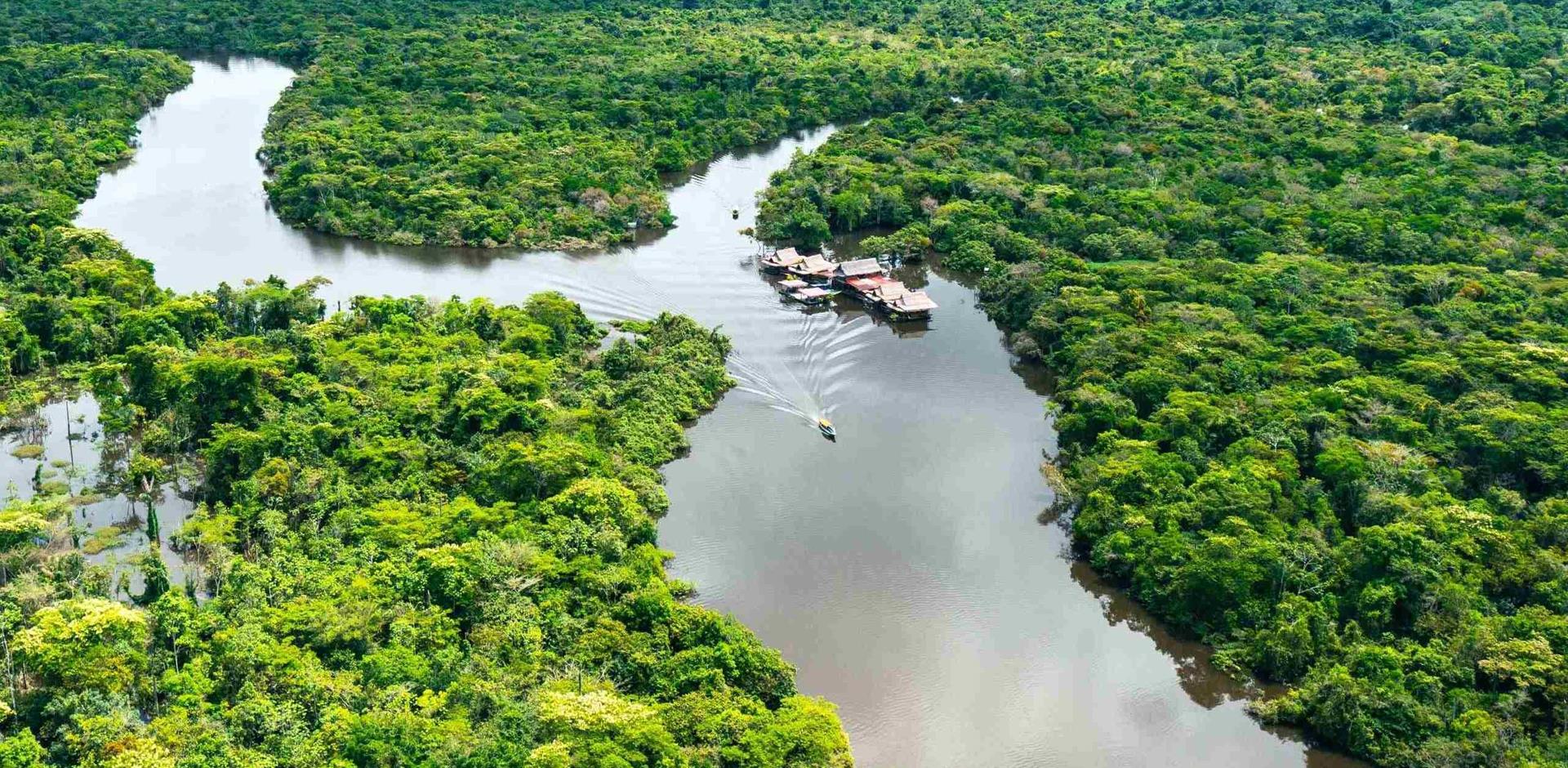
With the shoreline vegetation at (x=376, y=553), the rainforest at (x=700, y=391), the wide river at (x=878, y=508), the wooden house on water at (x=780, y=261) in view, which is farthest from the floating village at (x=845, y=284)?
the shoreline vegetation at (x=376, y=553)

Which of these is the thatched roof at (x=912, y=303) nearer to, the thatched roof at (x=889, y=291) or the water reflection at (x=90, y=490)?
the thatched roof at (x=889, y=291)

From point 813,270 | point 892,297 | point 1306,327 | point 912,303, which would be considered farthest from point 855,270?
point 1306,327

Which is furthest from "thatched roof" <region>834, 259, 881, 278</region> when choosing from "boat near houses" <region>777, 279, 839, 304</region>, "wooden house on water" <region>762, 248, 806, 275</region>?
"wooden house on water" <region>762, 248, 806, 275</region>

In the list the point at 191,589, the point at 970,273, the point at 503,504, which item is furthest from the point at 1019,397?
the point at 191,589

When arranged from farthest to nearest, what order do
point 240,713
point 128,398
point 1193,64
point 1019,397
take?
point 1193,64, point 1019,397, point 128,398, point 240,713

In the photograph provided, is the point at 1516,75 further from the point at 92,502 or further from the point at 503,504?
the point at 92,502

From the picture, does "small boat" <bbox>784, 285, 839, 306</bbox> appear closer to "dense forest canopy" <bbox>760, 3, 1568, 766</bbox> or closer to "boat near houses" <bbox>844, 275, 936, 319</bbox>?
"boat near houses" <bbox>844, 275, 936, 319</bbox>

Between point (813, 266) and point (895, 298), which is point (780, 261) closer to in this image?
point (813, 266)
